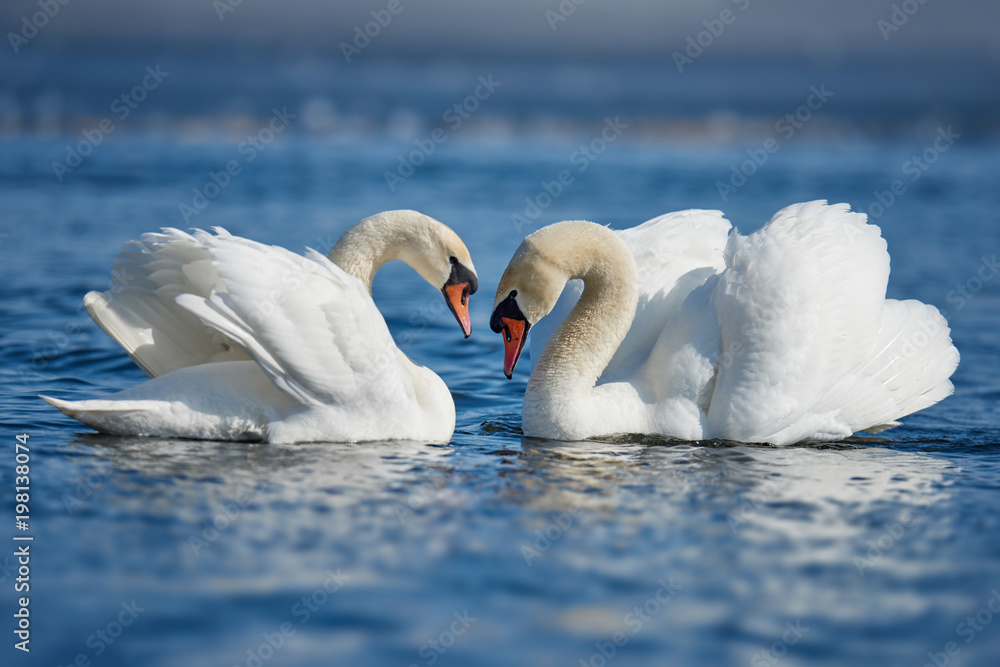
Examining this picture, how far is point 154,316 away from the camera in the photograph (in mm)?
6484

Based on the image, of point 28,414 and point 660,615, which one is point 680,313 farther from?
point 28,414

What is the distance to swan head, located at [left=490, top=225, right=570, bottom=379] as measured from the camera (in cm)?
662

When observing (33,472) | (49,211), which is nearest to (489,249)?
(49,211)

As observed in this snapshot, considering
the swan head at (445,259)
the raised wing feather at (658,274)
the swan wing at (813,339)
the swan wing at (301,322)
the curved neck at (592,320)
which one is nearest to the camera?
the swan wing at (301,322)

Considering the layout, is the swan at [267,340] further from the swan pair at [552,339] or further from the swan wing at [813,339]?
the swan wing at [813,339]

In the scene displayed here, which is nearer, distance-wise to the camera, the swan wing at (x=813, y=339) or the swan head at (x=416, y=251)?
the swan wing at (x=813, y=339)

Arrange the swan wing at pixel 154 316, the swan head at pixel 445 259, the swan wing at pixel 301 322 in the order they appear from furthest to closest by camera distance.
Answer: the swan head at pixel 445 259, the swan wing at pixel 154 316, the swan wing at pixel 301 322

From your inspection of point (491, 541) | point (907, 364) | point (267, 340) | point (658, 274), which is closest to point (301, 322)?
point (267, 340)

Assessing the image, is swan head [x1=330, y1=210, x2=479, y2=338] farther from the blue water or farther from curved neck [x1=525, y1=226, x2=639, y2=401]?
the blue water

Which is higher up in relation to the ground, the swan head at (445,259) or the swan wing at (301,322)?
the swan head at (445,259)

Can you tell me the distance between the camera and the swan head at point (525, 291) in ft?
21.7

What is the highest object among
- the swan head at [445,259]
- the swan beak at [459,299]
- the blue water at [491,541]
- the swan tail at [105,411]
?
the swan head at [445,259]

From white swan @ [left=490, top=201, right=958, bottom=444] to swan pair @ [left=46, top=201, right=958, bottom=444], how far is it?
0.5 inches

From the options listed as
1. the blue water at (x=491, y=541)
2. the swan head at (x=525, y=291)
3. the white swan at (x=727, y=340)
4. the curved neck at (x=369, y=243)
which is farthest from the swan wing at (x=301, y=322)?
the white swan at (x=727, y=340)
